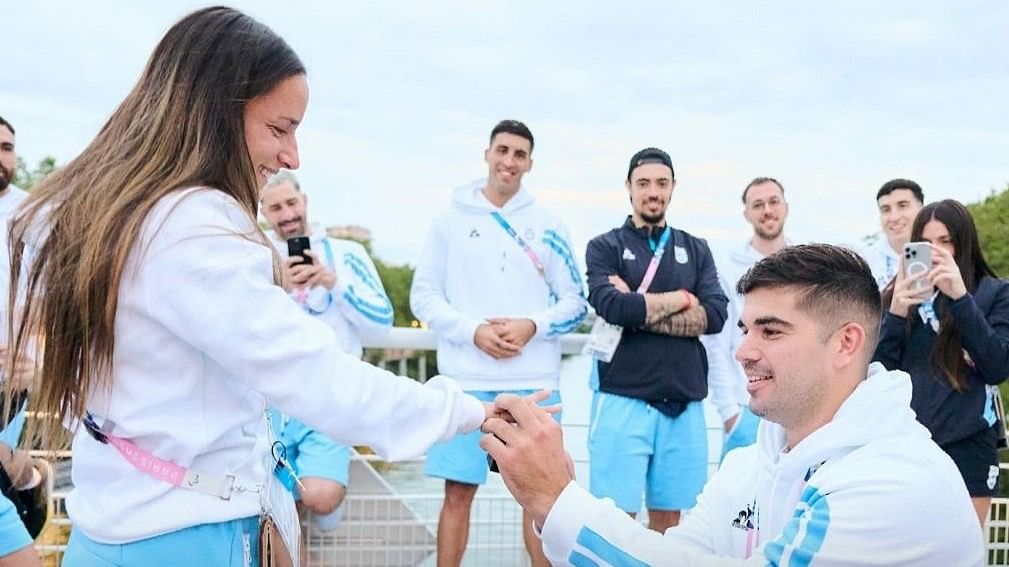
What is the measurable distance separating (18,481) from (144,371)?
2.49 meters

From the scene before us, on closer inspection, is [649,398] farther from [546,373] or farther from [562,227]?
[562,227]

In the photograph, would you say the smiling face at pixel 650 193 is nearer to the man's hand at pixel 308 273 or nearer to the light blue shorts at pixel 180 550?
the man's hand at pixel 308 273

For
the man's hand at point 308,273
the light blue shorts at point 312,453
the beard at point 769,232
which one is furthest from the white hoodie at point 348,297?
the beard at point 769,232

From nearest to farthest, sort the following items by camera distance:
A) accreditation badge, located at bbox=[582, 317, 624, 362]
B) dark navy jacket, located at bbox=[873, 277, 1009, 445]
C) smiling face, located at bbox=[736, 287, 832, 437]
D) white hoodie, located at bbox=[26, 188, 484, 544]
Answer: white hoodie, located at bbox=[26, 188, 484, 544]
smiling face, located at bbox=[736, 287, 832, 437]
dark navy jacket, located at bbox=[873, 277, 1009, 445]
accreditation badge, located at bbox=[582, 317, 624, 362]

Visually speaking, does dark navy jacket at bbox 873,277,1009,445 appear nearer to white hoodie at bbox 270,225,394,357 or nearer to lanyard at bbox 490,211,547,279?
lanyard at bbox 490,211,547,279

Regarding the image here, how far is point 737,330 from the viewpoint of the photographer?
17.9 feet

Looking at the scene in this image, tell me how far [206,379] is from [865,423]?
4.14ft

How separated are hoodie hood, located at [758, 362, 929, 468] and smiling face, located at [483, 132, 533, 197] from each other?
10.6 ft

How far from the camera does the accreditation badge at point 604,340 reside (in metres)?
4.83

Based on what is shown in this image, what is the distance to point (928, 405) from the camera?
429 cm

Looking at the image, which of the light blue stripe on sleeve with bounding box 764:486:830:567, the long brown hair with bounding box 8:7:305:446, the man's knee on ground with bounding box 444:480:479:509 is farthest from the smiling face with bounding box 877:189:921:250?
the long brown hair with bounding box 8:7:305:446

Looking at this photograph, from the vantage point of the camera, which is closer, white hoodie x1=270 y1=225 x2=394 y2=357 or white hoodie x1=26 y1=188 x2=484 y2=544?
white hoodie x1=26 y1=188 x2=484 y2=544

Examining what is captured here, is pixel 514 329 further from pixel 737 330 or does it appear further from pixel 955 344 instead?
pixel 955 344

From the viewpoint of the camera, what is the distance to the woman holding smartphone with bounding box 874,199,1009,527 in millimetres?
4184
